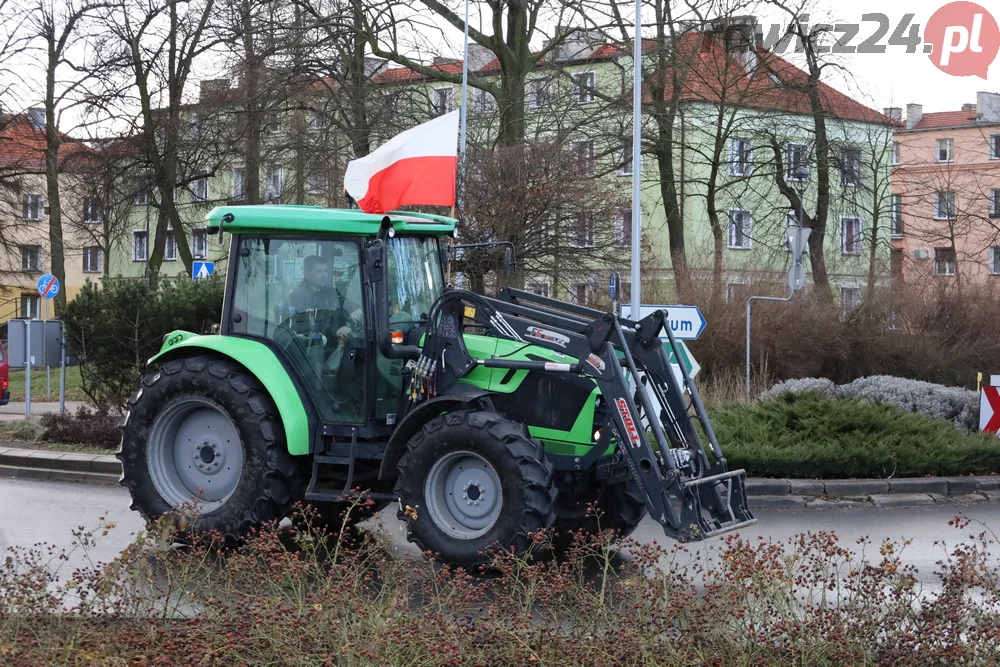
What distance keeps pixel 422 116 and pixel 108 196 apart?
30.8 feet

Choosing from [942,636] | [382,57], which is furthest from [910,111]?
[942,636]

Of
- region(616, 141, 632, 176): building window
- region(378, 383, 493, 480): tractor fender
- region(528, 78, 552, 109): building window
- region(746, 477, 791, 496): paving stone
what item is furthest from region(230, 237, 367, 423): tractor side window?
region(616, 141, 632, 176): building window

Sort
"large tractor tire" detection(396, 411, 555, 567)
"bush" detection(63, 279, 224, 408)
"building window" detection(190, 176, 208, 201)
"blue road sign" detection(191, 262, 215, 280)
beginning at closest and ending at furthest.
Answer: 1. "large tractor tire" detection(396, 411, 555, 567)
2. "bush" detection(63, 279, 224, 408)
3. "blue road sign" detection(191, 262, 215, 280)
4. "building window" detection(190, 176, 208, 201)

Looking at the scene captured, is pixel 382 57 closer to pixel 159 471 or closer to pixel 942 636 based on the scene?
pixel 159 471

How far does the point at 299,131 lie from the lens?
1082 inches

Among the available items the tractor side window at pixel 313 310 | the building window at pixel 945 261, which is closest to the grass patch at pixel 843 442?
the tractor side window at pixel 313 310

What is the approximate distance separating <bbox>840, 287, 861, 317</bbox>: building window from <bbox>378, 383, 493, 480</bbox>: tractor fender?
1682 centimetres

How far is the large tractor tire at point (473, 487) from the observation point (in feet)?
26.0

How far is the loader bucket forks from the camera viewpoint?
7.97m

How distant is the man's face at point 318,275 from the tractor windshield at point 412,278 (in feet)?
1.66

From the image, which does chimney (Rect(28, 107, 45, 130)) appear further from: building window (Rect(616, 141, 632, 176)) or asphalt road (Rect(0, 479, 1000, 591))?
asphalt road (Rect(0, 479, 1000, 591))

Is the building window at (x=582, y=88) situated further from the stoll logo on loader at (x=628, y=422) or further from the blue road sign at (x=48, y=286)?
the stoll logo on loader at (x=628, y=422)

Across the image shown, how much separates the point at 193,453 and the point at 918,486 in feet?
24.3

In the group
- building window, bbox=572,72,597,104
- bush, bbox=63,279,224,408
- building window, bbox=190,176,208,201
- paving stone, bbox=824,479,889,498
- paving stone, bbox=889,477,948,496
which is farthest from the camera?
building window, bbox=190,176,208,201
